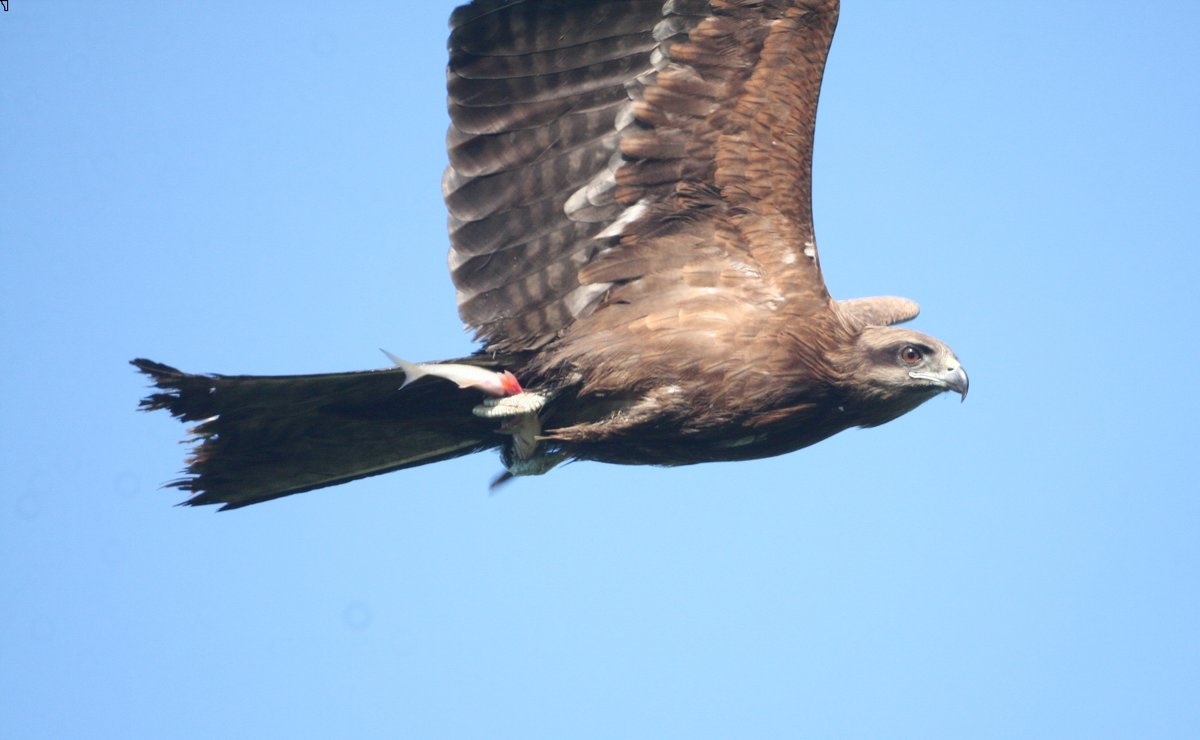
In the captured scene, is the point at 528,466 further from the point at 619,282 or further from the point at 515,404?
the point at 619,282

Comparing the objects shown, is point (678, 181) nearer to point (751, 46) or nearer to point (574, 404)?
point (751, 46)

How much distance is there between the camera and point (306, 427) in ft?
23.9

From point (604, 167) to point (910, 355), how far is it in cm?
169

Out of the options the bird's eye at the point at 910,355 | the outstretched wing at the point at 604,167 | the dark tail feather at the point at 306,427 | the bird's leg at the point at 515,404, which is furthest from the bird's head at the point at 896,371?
the dark tail feather at the point at 306,427

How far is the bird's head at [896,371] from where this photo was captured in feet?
23.7

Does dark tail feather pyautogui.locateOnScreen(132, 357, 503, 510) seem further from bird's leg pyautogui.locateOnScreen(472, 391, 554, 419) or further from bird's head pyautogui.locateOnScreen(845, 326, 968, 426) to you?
bird's head pyautogui.locateOnScreen(845, 326, 968, 426)

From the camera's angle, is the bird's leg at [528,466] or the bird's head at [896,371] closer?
the bird's head at [896,371]

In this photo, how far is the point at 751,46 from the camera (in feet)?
22.8

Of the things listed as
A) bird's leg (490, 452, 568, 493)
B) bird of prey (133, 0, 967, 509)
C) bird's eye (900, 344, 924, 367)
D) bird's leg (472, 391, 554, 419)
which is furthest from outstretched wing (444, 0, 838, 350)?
bird's leg (490, 452, 568, 493)

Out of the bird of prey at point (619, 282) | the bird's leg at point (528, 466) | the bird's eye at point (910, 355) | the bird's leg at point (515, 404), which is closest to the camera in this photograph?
the bird of prey at point (619, 282)

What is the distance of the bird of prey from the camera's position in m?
7.13

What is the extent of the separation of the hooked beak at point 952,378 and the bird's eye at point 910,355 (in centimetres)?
6

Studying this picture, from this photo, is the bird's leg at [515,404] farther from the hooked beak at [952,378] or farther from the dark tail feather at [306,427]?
the hooked beak at [952,378]

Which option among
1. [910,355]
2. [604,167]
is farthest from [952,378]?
[604,167]
